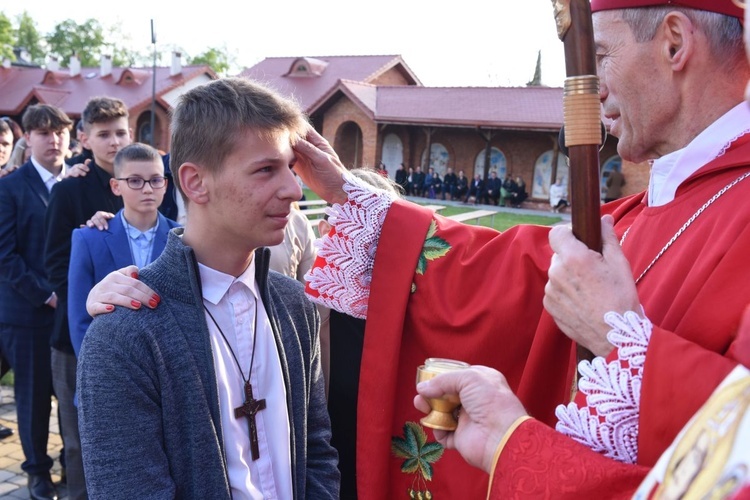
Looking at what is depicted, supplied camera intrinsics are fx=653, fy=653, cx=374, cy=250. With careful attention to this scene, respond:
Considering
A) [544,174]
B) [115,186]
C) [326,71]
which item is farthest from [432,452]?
[326,71]

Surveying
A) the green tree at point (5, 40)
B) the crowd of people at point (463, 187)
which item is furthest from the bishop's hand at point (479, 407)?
the green tree at point (5, 40)

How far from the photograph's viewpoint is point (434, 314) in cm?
202

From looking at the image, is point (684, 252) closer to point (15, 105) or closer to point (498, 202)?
point (498, 202)

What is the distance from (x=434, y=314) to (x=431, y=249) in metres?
0.22

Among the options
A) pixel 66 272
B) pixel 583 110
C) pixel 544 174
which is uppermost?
pixel 583 110

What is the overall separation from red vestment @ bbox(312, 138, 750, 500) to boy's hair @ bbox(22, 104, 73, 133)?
11.0 feet

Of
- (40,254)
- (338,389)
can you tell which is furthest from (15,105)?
(338,389)

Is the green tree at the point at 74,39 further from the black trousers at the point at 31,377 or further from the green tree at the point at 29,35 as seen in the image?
the black trousers at the point at 31,377

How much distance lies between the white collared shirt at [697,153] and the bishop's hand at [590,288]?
39 centimetres

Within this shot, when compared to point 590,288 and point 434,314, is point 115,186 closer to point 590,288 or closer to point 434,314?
point 434,314

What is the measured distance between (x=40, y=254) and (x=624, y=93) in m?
3.81

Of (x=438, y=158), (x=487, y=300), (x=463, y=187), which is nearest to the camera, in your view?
(x=487, y=300)

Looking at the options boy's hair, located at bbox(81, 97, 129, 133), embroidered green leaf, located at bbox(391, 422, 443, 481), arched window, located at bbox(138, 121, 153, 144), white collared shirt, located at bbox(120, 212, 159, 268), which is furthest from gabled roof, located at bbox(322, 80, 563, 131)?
embroidered green leaf, located at bbox(391, 422, 443, 481)

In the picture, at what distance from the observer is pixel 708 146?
1.54 meters
